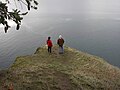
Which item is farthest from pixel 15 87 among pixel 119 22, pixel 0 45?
pixel 119 22

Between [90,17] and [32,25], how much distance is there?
40.2 metres

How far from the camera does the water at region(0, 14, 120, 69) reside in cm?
9506

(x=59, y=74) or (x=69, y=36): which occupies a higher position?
(x=59, y=74)

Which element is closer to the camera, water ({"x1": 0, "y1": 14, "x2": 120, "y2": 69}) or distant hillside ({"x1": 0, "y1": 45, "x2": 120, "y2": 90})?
distant hillside ({"x1": 0, "y1": 45, "x2": 120, "y2": 90})

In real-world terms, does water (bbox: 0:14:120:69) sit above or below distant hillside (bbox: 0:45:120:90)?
below

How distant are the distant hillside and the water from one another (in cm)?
4899

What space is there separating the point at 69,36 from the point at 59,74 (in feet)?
291

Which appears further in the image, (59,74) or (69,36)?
(69,36)

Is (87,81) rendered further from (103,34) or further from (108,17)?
(108,17)

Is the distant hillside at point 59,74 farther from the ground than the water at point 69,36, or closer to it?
farther from the ground

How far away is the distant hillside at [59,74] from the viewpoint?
22953mm

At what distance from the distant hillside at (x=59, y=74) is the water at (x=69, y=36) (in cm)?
4899

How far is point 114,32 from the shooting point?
119 meters

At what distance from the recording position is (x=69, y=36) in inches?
4496
